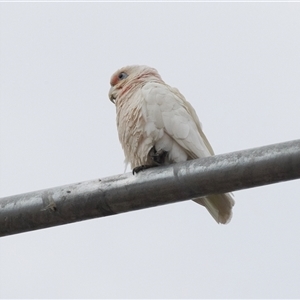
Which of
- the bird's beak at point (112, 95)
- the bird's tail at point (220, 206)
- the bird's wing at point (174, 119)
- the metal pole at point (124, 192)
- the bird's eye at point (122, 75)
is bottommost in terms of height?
the metal pole at point (124, 192)

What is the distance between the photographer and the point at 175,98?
4.69m

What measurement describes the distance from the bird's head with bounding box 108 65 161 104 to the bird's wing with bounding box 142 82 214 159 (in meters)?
0.32

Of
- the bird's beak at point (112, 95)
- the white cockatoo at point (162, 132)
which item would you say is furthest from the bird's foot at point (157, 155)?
the bird's beak at point (112, 95)

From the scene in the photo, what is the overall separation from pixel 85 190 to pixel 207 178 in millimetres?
548

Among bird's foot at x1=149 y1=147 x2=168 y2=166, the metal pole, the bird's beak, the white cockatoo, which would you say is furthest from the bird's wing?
the metal pole

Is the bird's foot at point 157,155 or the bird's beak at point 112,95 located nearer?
the bird's foot at point 157,155

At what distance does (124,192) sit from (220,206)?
1581mm

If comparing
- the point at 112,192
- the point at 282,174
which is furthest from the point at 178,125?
the point at 282,174

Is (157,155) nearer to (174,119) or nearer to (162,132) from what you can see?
(162,132)

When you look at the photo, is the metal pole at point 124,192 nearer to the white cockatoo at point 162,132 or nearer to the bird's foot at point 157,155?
the white cockatoo at point 162,132

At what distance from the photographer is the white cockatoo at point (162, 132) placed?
437 centimetres

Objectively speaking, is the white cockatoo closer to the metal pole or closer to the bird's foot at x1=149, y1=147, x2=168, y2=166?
the bird's foot at x1=149, y1=147, x2=168, y2=166

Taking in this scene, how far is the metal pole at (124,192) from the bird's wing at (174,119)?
1469mm

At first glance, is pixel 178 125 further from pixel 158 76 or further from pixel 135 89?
pixel 158 76
